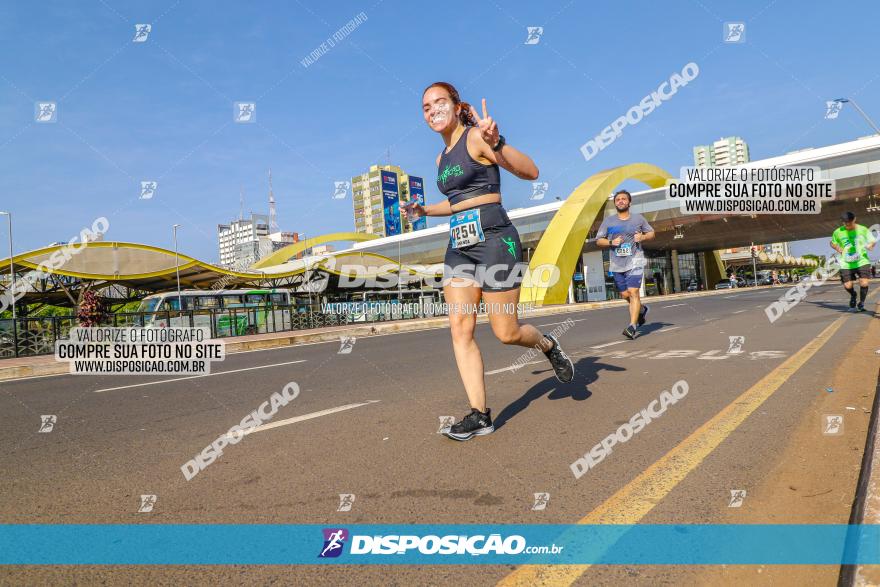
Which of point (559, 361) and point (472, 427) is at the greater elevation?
point (559, 361)

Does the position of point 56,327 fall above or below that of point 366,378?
above

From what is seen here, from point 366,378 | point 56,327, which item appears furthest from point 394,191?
point 366,378

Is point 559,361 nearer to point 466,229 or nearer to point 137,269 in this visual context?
point 466,229

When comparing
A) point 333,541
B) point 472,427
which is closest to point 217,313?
point 472,427

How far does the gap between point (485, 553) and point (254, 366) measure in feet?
23.8

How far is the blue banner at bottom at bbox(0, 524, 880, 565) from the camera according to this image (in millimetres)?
1724

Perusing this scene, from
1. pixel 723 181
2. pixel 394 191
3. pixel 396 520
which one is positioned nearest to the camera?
pixel 396 520

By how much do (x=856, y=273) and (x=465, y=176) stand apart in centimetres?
1059

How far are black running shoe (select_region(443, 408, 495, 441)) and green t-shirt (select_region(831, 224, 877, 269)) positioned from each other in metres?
9.82

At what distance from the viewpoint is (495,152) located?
3.18 meters

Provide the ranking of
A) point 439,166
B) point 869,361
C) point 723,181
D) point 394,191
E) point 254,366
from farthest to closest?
point 394,191 < point 723,181 < point 254,366 < point 869,361 < point 439,166

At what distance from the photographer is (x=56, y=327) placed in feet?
50.8

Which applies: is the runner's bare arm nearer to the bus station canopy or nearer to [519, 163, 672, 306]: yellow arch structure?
the bus station canopy

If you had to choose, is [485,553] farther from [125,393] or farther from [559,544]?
[125,393]
